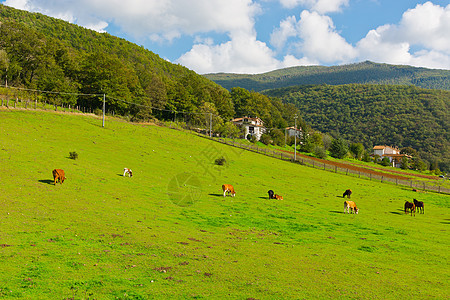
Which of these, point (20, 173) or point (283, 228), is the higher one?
point (20, 173)

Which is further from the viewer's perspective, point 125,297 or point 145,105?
point 145,105

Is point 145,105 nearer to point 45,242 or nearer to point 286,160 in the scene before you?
point 286,160

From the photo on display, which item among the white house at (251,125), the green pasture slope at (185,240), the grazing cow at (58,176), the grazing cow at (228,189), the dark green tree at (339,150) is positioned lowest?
the green pasture slope at (185,240)

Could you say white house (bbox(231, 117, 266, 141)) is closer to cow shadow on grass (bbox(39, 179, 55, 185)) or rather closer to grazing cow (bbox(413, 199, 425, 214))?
grazing cow (bbox(413, 199, 425, 214))

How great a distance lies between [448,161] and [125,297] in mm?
234014

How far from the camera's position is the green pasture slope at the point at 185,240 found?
9.67 meters

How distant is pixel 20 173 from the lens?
2352cm

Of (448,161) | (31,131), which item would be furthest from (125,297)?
(448,161)

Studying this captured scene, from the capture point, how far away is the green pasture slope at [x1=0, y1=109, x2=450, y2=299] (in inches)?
381

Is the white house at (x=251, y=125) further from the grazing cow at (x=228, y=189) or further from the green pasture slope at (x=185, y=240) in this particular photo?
the green pasture slope at (x=185, y=240)

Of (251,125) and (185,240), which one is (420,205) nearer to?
(185,240)

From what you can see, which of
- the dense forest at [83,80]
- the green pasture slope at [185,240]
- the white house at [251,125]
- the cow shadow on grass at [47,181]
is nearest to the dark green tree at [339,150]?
the white house at [251,125]

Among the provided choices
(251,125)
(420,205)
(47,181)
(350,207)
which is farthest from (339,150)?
(47,181)

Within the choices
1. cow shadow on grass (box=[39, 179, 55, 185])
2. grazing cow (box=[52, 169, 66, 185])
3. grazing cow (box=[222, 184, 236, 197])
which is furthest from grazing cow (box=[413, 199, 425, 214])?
cow shadow on grass (box=[39, 179, 55, 185])
